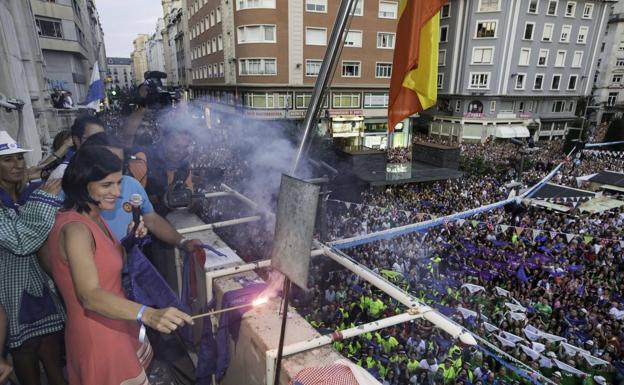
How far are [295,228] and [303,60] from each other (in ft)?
91.8

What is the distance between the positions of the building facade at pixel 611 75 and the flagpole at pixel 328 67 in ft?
184

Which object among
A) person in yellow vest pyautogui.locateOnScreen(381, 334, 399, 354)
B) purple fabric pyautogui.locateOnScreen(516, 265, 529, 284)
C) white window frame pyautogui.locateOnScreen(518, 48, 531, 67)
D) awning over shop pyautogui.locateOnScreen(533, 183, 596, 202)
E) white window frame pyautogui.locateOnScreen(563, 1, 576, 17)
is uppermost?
white window frame pyautogui.locateOnScreen(563, 1, 576, 17)

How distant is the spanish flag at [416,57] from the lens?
352 cm

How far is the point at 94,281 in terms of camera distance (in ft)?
5.96

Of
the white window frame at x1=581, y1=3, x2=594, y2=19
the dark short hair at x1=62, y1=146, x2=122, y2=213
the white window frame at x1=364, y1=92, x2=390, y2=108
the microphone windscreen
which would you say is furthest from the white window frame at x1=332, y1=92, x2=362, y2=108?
the dark short hair at x1=62, y1=146, x2=122, y2=213

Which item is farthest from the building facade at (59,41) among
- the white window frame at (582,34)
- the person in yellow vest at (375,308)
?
the white window frame at (582,34)

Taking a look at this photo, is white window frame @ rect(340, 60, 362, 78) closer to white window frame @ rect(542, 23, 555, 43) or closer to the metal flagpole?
white window frame @ rect(542, 23, 555, 43)

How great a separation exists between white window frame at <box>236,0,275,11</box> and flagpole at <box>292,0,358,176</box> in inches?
1047

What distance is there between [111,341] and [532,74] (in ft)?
139

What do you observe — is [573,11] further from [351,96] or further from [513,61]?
[351,96]

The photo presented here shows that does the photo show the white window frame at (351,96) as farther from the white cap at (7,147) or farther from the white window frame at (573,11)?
the white cap at (7,147)

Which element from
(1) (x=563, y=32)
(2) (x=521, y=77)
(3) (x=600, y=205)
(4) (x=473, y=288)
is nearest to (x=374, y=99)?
(2) (x=521, y=77)

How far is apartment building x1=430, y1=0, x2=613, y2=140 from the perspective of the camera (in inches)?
1320

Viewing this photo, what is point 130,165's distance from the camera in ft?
11.5
